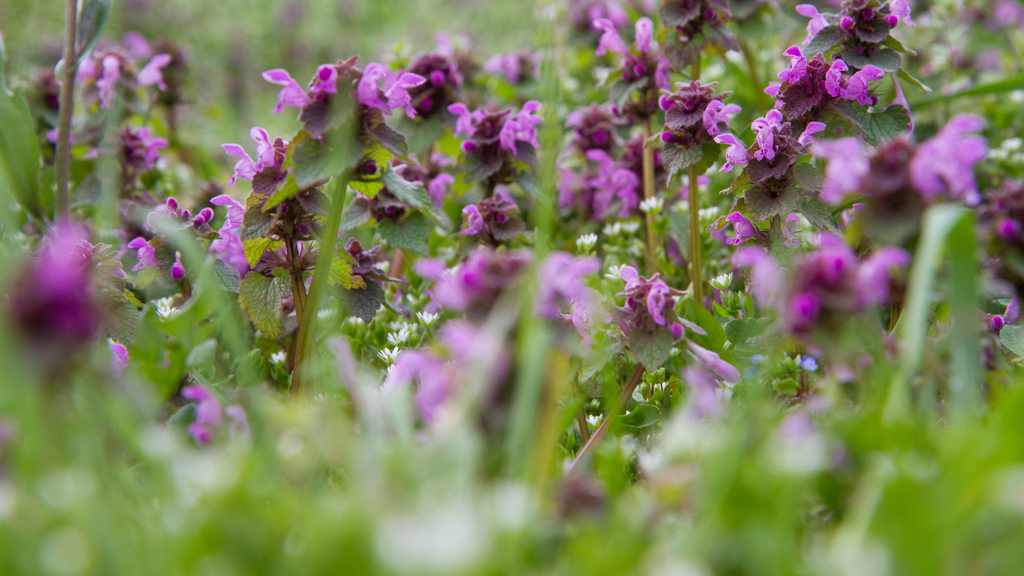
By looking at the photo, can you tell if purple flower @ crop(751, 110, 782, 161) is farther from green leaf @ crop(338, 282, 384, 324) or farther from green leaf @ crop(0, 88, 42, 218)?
green leaf @ crop(0, 88, 42, 218)

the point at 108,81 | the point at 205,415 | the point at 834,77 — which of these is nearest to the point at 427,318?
the point at 205,415

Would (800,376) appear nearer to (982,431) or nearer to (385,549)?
(982,431)

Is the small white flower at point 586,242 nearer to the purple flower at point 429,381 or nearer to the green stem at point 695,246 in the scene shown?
the green stem at point 695,246

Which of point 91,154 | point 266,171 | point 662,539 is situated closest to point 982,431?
point 662,539

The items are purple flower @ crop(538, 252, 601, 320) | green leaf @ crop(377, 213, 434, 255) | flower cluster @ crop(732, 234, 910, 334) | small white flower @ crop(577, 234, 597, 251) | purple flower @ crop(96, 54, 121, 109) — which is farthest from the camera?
purple flower @ crop(96, 54, 121, 109)

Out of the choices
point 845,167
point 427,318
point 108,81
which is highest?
point 845,167

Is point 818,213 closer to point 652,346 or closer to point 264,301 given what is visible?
point 652,346

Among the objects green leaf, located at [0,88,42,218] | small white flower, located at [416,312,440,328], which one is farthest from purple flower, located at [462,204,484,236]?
green leaf, located at [0,88,42,218]
